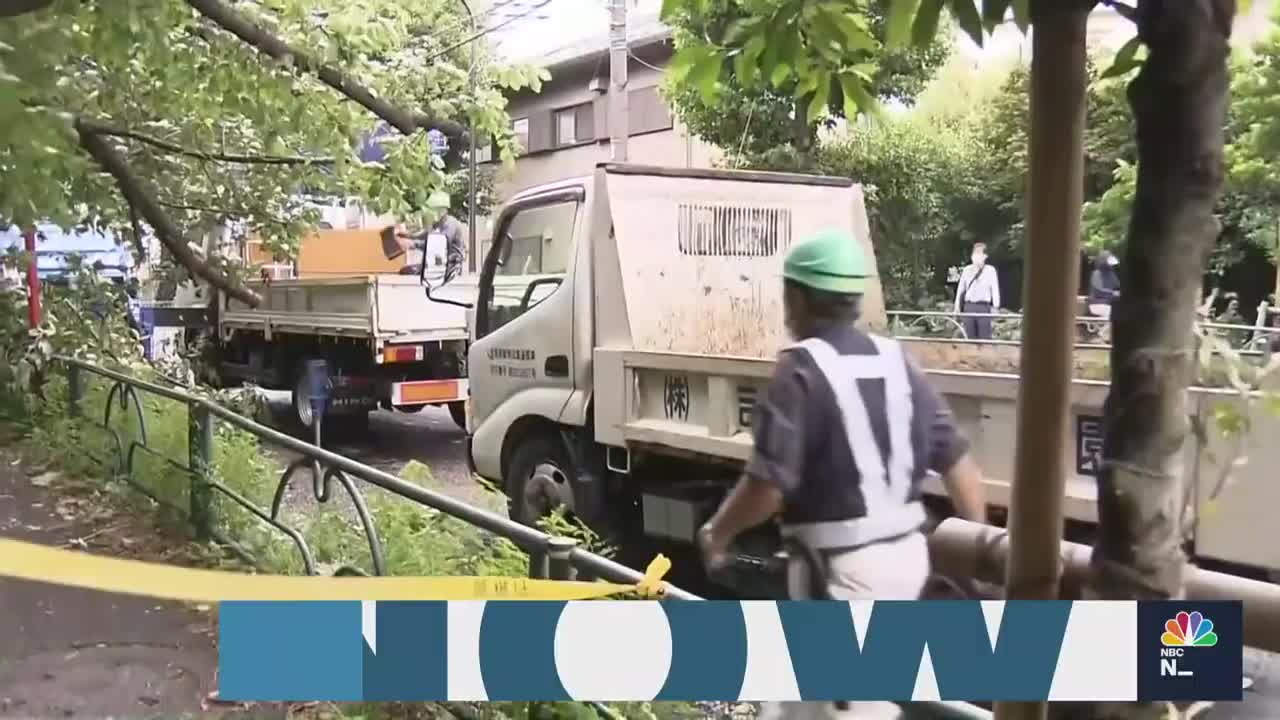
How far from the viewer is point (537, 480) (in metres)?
5.52

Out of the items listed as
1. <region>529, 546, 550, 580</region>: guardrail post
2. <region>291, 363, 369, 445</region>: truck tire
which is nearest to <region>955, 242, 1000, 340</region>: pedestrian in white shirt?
<region>529, 546, 550, 580</region>: guardrail post

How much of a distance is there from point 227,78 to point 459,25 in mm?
1288

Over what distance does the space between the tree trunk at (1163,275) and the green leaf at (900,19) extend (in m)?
0.34

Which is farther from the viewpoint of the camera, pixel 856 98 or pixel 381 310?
pixel 381 310

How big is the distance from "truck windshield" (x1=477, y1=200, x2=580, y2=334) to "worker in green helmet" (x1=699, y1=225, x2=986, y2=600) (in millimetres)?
3293

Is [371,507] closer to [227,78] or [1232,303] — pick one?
[227,78]

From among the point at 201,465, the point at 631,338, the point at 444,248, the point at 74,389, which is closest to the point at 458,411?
the point at 444,248

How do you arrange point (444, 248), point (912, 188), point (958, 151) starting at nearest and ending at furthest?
point (958, 151) < point (912, 188) < point (444, 248)

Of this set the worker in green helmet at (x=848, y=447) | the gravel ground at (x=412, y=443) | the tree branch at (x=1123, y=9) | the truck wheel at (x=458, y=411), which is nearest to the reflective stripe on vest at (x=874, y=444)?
the worker in green helmet at (x=848, y=447)

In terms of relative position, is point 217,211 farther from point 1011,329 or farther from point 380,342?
point 1011,329

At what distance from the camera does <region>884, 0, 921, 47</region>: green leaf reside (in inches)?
65.0

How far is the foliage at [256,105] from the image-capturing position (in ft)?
15.5

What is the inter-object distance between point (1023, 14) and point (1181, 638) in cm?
93

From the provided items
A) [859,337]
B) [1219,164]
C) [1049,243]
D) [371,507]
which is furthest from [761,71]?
[371,507]
